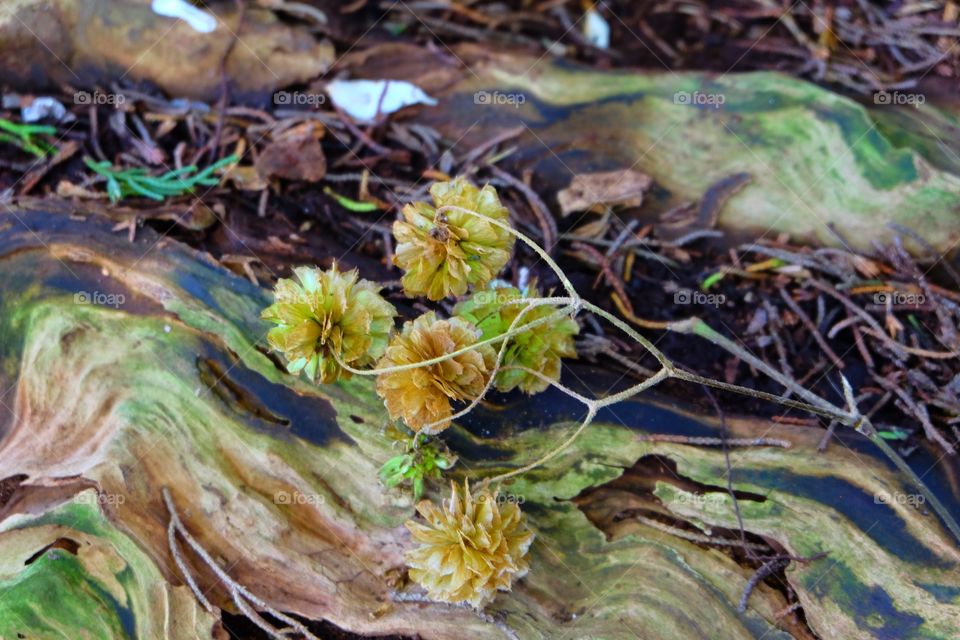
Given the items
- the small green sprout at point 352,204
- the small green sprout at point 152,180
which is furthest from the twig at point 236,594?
the small green sprout at point 352,204

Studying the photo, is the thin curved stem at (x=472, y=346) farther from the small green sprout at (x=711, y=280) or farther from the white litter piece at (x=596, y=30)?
the white litter piece at (x=596, y=30)

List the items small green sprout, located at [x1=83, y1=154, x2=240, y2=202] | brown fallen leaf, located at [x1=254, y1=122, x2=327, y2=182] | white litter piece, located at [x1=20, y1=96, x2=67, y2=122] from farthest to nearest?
white litter piece, located at [x1=20, y1=96, x2=67, y2=122]
brown fallen leaf, located at [x1=254, y1=122, x2=327, y2=182]
small green sprout, located at [x1=83, y1=154, x2=240, y2=202]

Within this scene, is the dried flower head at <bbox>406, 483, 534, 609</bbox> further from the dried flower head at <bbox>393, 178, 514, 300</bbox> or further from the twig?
the dried flower head at <bbox>393, 178, 514, 300</bbox>

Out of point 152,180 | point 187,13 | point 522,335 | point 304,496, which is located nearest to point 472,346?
point 522,335

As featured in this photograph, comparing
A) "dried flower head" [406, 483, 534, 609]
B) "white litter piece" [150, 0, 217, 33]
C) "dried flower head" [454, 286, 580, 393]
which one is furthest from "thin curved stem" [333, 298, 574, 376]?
"white litter piece" [150, 0, 217, 33]

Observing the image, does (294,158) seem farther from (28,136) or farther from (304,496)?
(304,496)
